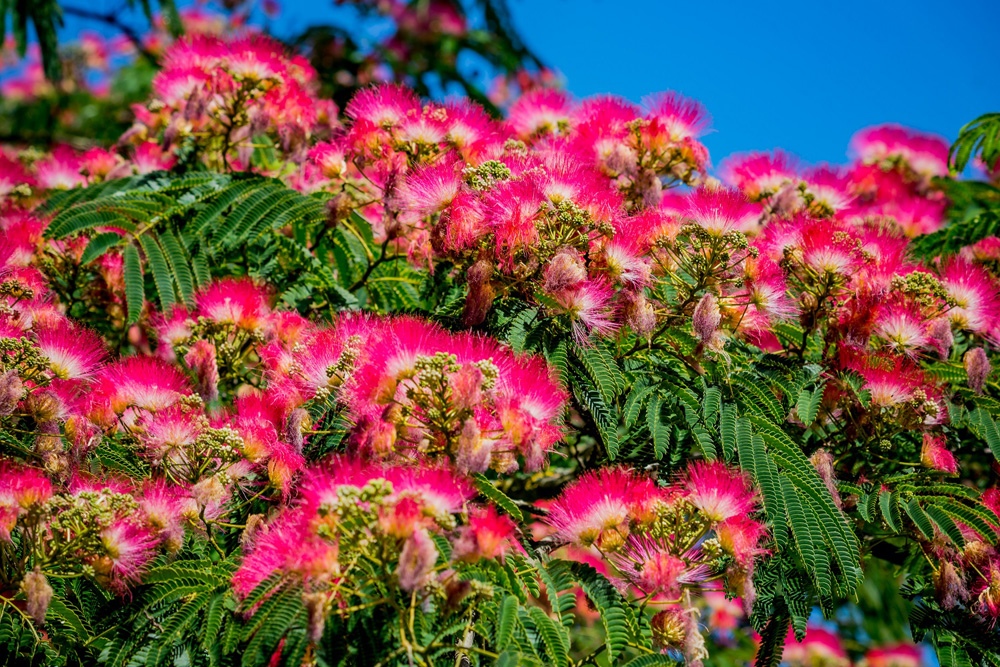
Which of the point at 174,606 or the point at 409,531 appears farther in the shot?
the point at 174,606

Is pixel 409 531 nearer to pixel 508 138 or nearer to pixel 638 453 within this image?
pixel 638 453

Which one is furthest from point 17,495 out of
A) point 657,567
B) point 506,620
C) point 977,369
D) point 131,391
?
point 977,369

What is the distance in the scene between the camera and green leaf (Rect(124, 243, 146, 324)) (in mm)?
3359

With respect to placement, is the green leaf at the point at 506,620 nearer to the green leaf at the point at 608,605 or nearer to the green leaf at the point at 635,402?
the green leaf at the point at 608,605

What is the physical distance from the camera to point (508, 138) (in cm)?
366

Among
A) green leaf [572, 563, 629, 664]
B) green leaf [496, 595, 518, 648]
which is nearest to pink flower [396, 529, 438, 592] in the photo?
Answer: green leaf [496, 595, 518, 648]

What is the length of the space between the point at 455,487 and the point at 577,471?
4.28 feet

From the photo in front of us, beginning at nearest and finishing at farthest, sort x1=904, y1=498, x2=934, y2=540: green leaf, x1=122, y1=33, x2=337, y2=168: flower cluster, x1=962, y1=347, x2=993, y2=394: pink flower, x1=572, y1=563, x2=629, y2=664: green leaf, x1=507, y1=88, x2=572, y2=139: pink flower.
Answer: x1=572, y1=563, x2=629, y2=664: green leaf
x1=904, y1=498, x2=934, y2=540: green leaf
x1=962, y1=347, x2=993, y2=394: pink flower
x1=122, y1=33, x2=337, y2=168: flower cluster
x1=507, y1=88, x2=572, y2=139: pink flower

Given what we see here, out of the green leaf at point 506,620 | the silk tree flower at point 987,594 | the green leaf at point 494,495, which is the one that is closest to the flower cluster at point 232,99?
the green leaf at point 494,495

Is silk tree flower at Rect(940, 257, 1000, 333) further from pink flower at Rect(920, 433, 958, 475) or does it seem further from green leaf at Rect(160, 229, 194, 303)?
green leaf at Rect(160, 229, 194, 303)

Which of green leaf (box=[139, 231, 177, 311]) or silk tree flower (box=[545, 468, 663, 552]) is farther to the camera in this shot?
green leaf (box=[139, 231, 177, 311])

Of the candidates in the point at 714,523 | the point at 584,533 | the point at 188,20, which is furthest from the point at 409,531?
the point at 188,20

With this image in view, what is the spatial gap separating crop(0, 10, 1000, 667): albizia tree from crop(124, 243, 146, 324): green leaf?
0.03 ft

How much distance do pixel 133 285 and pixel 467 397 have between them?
1.71 meters
